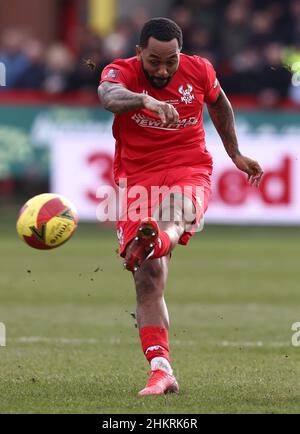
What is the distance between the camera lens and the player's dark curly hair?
7.26 m

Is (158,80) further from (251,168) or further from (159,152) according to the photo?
(251,168)

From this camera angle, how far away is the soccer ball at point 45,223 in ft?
25.8

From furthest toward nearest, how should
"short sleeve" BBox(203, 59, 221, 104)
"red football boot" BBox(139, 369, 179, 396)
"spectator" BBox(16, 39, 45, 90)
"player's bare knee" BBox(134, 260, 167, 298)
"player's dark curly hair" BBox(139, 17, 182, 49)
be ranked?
"spectator" BBox(16, 39, 45, 90) → "short sleeve" BBox(203, 59, 221, 104) → "player's bare knee" BBox(134, 260, 167, 298) → "player's dark curly hair" BBox(139, 17, 182, 49) → "red football boot" BBox(139, 369, 179, 396)

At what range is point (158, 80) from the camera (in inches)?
295

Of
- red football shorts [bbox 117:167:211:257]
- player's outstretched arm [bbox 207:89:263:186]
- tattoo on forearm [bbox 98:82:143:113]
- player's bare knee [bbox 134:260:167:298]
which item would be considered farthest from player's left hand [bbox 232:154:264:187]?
tattoo on forearm [bbox 98:82:143:113]

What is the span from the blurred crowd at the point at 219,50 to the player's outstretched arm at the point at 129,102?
43.6ft

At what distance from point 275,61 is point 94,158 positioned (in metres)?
3.89

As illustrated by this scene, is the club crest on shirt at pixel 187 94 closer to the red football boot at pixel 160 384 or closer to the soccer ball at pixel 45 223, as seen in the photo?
the soccer ball at pixel 45 223

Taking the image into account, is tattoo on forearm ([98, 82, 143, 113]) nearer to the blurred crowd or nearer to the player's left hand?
the player's left hand

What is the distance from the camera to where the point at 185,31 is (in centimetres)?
2295

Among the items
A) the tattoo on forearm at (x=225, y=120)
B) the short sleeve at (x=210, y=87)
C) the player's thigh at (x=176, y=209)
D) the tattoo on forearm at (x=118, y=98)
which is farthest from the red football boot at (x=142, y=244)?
the tattoo on forearm at (x=225, y=120)

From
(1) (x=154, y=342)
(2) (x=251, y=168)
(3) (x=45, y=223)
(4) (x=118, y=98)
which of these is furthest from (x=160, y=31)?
(1) (x=154, y=342)

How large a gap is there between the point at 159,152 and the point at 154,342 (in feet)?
4.00

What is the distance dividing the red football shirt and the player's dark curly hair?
0.30 m
